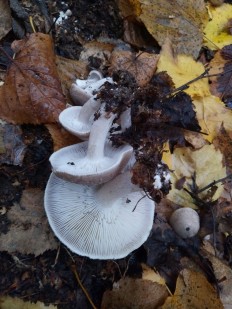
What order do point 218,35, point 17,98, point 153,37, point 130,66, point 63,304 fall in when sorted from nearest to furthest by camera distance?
point 63,304
point 17,98
point 130,66
point 153,37
point 218,35

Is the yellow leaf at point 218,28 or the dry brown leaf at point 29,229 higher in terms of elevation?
the yellow leaf at point 218,28

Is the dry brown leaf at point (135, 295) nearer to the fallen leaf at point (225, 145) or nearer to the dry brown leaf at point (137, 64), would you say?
the fallen leaf at point (225, 145)

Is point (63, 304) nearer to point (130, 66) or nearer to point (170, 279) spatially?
point (170, 279)

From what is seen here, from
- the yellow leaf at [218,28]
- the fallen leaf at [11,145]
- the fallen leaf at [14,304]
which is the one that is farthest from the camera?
the yellow leaf at [218,28]

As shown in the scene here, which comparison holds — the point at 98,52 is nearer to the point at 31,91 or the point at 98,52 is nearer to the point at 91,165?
the point at 31,91

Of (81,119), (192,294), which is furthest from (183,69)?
(192,294)

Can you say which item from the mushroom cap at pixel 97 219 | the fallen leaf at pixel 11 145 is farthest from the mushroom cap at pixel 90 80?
the mushroom cap at pixel 97 219

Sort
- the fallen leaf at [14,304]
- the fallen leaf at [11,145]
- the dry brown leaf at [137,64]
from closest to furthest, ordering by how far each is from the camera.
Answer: the fallen leaf at [14,304]
the fallen leaf at [11,145]
the dry brown leaf at [137,64]

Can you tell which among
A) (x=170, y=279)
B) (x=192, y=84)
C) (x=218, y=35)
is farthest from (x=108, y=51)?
(x=170, y=279)
